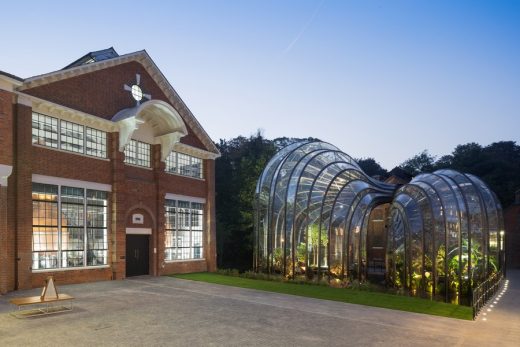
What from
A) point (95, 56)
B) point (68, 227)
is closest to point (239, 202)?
point (95, 56)

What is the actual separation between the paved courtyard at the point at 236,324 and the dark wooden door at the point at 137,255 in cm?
594

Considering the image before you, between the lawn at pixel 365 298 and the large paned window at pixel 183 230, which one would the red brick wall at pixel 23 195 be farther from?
the large paned window at pixel 183 230

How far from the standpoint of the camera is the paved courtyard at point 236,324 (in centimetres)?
1022

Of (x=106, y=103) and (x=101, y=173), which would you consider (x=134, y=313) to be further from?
(x=106, y=103)

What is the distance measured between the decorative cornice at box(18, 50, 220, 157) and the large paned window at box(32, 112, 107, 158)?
1.58 metres

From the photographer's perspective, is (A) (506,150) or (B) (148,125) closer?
(B) (148,125)

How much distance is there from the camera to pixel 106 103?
22.0 metres

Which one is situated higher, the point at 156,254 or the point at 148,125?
the point at 148,125

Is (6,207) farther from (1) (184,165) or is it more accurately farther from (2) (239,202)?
(2) (239,202)

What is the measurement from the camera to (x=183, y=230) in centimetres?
2716

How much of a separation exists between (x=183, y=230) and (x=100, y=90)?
1020cm

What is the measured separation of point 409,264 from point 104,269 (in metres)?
15.7

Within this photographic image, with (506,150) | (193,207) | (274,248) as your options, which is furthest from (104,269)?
(506,150)

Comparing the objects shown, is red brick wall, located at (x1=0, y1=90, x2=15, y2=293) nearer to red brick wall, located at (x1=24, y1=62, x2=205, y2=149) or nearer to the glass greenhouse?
red brick wall, located at (x1=24, y1=62, x2=205, y2=149)
